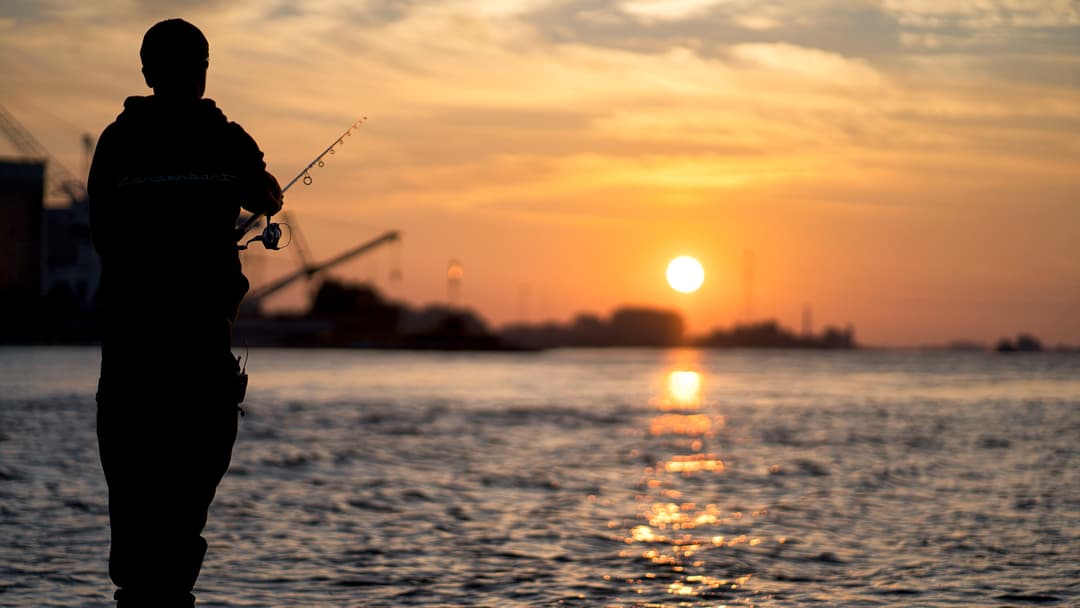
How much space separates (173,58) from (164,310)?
107 cm

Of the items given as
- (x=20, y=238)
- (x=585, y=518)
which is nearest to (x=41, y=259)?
(x=20, y=238)

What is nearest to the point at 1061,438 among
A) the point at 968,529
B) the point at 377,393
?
the point at 968,529

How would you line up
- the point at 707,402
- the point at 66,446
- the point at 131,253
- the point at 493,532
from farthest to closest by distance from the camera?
the point at 707,402, the point at 66,446, the point at 493,532, the point at 131,253

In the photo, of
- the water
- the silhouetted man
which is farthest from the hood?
the water

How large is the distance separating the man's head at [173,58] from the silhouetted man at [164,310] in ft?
0.43

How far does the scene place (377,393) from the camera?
52.2 metres

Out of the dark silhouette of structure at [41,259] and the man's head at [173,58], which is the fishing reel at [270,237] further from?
the dark silhouette of structure at [41,259]

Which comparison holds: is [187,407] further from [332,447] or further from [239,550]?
[332,447]

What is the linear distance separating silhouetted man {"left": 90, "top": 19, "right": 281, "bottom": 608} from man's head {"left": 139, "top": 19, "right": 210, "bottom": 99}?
0.43 ft

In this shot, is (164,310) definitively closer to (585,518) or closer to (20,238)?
(585,518)

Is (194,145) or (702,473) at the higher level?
(194,145)

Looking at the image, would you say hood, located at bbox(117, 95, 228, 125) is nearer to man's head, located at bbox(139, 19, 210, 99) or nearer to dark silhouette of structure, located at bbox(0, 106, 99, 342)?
man's head, located at bbox(139, 19, 210, 99)

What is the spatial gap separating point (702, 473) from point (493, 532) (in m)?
7.42

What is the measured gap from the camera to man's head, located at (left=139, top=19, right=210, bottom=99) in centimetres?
575
